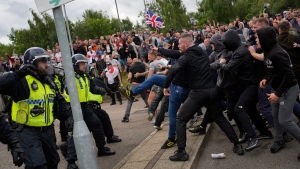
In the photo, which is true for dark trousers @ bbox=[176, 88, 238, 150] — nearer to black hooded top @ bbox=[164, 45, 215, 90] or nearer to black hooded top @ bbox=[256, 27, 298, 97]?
black hooded top @ bbox=[164, 45, 215, 90]

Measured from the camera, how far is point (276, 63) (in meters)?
5.07

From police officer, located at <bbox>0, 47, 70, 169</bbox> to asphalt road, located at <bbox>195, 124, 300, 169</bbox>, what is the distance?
2.41 meters

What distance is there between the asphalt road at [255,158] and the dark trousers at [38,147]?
2300mm

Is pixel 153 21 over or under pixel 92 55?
over

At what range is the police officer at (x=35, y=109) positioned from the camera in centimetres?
439

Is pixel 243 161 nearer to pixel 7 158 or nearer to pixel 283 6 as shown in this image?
pixel 7 158

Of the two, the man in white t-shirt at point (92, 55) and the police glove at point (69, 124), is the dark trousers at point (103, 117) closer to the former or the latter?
A: the police glove at point (69, 124)

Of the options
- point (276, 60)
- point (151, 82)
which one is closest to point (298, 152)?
point (276, 60)

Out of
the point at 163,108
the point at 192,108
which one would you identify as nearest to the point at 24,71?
the point at 192,108

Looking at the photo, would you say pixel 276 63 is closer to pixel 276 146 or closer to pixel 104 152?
pixel 276 146

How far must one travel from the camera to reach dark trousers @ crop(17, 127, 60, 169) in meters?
4.40

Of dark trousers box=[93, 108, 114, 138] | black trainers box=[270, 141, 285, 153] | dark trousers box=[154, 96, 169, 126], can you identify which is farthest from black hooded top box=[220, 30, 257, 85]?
dark trousers box=[93, 108, 114, 138]

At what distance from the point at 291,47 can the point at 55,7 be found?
14.5 feet

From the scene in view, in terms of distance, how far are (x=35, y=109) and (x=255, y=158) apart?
11.2 feet
